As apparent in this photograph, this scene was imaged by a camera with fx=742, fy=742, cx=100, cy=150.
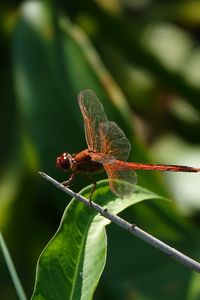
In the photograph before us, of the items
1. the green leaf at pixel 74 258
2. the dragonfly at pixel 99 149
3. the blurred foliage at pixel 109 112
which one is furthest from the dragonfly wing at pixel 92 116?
the blurred foliage at pixel 109 112

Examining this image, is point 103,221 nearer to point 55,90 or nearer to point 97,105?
point 97,105

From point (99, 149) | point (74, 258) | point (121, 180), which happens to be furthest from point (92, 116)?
point (74, 258)

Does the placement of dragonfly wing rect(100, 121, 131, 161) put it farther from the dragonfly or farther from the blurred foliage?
the blurred foliage

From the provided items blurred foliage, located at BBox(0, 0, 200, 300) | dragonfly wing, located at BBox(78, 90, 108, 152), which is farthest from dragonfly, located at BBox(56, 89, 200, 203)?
blurred foliage, located at BBox(0, 0, 200, 300)

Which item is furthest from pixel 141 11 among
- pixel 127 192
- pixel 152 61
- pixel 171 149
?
pixel 127 192

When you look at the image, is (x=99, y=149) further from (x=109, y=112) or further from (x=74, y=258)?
(x=109, y=112)

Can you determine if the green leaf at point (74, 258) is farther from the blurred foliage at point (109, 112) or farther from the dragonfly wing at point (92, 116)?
the blurred foliage at point (109, 112)
